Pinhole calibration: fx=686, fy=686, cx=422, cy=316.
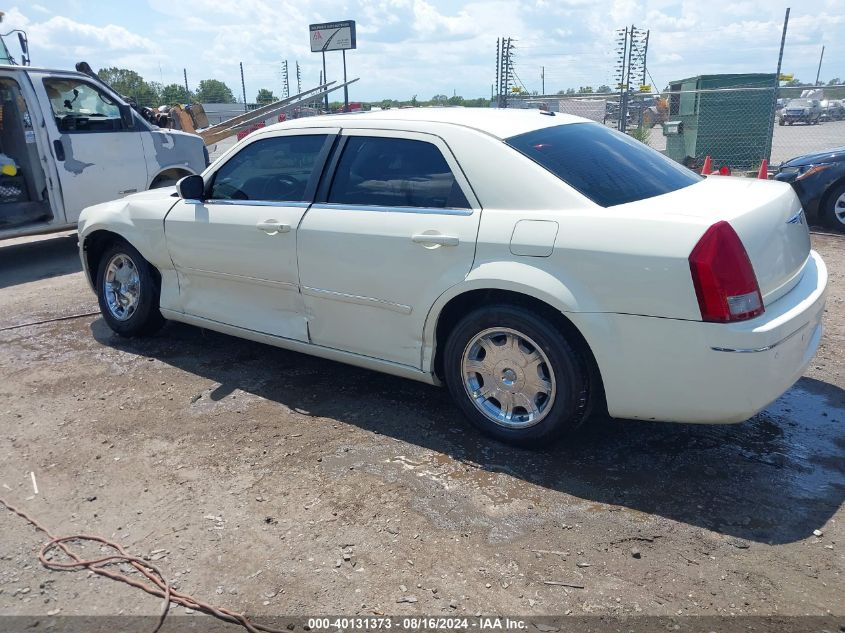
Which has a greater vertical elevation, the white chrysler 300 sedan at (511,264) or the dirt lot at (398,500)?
the white chrysler 300 sedan at (511,264)

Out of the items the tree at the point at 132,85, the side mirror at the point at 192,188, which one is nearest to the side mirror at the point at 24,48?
the side mirror at the point at 192,188

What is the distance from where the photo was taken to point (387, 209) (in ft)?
12.4

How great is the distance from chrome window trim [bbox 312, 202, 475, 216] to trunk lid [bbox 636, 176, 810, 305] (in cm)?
92

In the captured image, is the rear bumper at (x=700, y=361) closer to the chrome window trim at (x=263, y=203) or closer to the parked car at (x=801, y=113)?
the chrome window trim at (x=263, y=203)

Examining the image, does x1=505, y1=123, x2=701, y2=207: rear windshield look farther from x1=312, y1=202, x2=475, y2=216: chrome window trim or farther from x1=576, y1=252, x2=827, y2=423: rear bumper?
x1=576, y1=252, x2=827, y2=423: rear bumper

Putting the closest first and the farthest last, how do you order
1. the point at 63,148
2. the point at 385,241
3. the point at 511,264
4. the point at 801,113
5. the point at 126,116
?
1. the point at 511,264
2. the point at 385,241
3. the point at 63,148
4. the point at 126,116
5. the point at 801,113

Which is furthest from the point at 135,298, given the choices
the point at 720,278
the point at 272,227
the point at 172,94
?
the point at 172,94

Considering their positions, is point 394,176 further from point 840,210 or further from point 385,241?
point 840,210

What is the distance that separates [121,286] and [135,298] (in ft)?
0.63

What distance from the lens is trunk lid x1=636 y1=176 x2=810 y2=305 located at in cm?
302

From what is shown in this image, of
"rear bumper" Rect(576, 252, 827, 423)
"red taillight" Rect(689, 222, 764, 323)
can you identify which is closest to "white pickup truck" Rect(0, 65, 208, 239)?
"rear bumper" Rect(576, 252, 827, 423)

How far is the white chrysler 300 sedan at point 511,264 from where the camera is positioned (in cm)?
295

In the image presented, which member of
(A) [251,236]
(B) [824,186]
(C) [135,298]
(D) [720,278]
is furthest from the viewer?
(B) [824,186]

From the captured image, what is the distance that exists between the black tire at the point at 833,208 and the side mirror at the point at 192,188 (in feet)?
24.8
